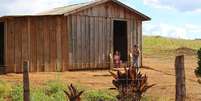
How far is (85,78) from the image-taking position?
21.5 m

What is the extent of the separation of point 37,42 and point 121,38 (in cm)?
578

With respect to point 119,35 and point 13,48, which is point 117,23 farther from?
point 13,48

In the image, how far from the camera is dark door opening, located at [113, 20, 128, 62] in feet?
89.1

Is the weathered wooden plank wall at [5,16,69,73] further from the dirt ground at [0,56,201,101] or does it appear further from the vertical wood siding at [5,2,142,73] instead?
the dirt ground at [0,56,201,101]

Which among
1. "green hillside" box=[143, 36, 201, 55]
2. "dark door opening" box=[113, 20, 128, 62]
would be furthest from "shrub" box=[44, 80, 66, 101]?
"green hillside" box=[143, 36, 201, 55]

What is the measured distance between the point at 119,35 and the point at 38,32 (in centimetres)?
595

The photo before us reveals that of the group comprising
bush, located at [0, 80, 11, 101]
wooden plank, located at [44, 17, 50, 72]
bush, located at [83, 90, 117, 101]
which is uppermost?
wooden plank, located at [44, 17, 50, 72]

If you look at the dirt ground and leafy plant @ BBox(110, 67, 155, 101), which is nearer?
leafy plant @ BBox(110, 67, 155, 101)

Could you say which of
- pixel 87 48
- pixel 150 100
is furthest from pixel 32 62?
pixel 150 100

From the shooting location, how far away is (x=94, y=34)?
24891 millimetres

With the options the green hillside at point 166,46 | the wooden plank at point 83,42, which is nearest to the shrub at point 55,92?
the wooden plank at point 83,42

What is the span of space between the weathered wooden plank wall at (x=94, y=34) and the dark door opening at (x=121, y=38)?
33.8 inches

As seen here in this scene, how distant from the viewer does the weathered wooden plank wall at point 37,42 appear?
923 inches

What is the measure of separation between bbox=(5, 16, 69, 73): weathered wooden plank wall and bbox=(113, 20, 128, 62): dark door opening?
4.21m
